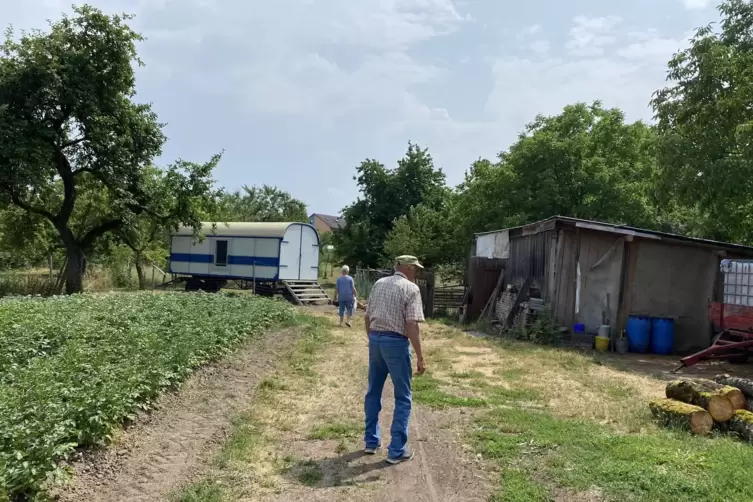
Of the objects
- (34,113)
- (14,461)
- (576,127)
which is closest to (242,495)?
(14,461)

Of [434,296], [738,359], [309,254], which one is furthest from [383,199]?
[738,359]

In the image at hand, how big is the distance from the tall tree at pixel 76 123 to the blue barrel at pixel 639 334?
52.5 ft

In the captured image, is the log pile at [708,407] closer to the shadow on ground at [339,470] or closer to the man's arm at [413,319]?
the man's arm at [413,319]

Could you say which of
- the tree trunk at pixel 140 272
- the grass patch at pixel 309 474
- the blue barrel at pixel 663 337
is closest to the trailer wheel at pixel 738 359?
the blue barrel at pixel 663 337

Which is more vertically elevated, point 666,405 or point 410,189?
point 410,189

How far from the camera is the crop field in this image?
3996 mm

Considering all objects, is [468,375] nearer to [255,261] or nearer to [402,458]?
[402,458]

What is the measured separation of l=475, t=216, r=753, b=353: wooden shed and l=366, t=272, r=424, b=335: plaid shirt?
31.3 feet

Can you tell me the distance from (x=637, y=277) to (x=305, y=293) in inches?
548

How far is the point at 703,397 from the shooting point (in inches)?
255

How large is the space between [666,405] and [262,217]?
5052 centimetres

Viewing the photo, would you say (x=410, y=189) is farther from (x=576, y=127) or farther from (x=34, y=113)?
(x=34, y=113)

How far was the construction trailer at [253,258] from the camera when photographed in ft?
80.9

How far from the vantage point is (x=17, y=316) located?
29.6ft
